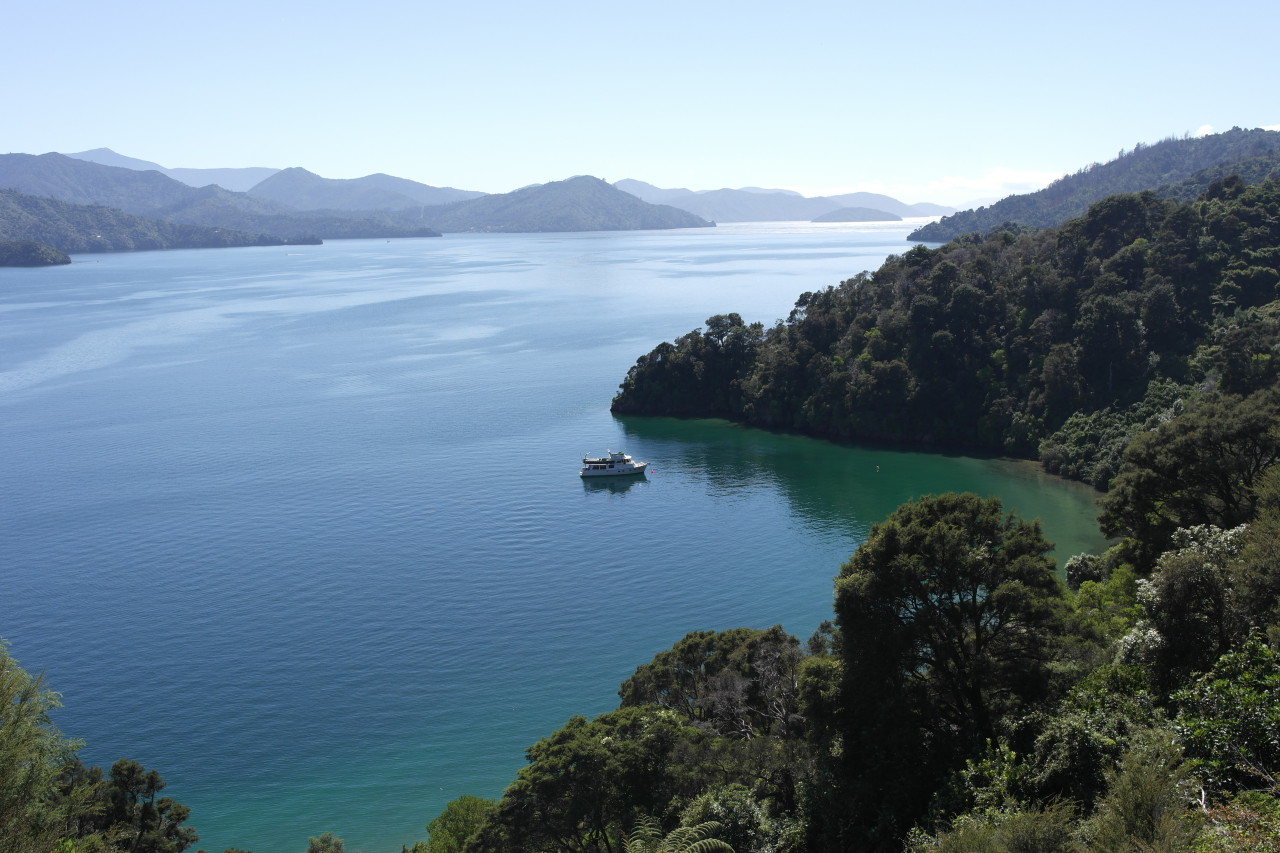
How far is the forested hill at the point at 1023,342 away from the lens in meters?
55.0

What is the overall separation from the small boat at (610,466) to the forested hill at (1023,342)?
639 inches

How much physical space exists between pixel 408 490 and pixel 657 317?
75.0 meters

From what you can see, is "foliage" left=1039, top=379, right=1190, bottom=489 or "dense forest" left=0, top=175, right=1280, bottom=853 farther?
"foliage" left=1039, top=379, right=1190, bottom=489

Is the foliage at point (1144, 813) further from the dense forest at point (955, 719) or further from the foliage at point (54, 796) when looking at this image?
the foliage at point (54, 796)

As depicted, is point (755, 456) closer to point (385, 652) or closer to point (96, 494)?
point (385, 652)

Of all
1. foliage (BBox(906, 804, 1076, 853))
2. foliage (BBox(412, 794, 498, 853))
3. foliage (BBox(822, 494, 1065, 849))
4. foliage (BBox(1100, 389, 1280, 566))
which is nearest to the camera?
foliage (BBox(906, 804, 1076, 853))

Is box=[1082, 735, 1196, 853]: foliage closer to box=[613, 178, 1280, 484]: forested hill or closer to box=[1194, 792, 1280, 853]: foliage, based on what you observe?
box=[1194, 792, 1280, 853]: foliage

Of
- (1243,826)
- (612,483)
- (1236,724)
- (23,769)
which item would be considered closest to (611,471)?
(612,483)

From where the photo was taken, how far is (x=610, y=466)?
2212 inches

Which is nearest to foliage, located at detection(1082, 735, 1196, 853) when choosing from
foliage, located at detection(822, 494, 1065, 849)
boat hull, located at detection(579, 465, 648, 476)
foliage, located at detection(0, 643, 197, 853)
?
foliage, located at detection(822, 494, 1065, 849)

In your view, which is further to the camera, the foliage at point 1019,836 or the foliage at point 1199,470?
the foliage at point 1199,470

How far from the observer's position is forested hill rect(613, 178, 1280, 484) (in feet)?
180

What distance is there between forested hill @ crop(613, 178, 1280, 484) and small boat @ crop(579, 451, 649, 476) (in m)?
16.2

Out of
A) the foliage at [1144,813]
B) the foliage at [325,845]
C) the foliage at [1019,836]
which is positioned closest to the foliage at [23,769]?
the foliage at [325,845]
